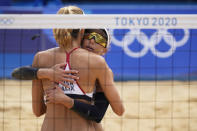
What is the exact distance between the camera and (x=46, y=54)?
8.75ft

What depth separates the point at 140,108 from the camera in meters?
5.98

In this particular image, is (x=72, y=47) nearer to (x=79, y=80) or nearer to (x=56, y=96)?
(x=79, y=80)

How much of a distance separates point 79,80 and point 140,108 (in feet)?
11.5

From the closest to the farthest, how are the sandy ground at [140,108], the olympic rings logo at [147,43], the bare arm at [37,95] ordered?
1. the bare arm at [37,95]
2. the sandy ground at [140,108]
3. the olympic rings logo at [147,43]

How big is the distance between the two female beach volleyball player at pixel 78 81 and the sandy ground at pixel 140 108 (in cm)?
213

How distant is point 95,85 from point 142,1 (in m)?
12.2

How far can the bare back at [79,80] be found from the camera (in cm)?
260

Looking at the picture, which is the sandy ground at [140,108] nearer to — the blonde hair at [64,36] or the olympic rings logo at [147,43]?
the olympic rings logo at [147,43]

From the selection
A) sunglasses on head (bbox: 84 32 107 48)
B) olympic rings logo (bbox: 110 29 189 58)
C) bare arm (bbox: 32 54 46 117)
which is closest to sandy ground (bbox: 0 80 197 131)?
olympic rings logo (bbox: 110 29 189 58)

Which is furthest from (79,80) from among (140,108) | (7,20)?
(140,108)

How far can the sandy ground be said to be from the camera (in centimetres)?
512

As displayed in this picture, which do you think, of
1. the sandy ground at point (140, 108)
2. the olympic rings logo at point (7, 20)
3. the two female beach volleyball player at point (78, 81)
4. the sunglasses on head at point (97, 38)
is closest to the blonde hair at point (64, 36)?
the two female beach volleyball player at point (78, 81)

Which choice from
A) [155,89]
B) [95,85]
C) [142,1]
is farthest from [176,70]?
[142,1]

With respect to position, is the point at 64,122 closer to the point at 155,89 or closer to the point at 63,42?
the point at 63,42
